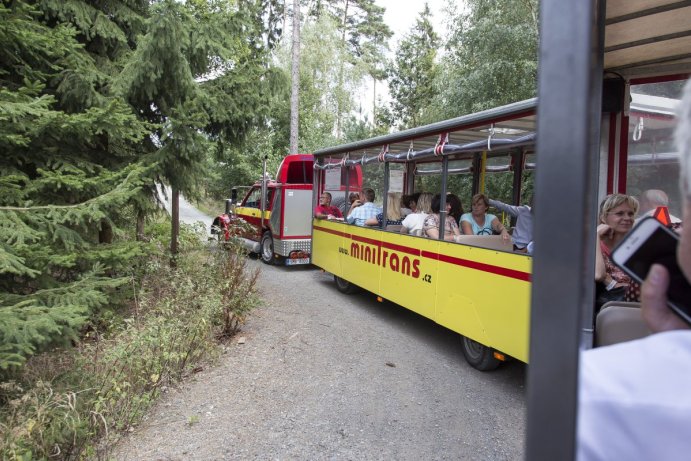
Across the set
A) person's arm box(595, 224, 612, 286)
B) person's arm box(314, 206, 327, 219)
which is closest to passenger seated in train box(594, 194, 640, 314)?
person's arm box(595, 224, 612, 286)

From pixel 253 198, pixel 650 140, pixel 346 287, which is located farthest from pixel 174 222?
pixel 650 140

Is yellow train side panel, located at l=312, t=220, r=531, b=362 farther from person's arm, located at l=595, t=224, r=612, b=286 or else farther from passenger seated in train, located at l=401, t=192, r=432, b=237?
person's arm, located at l=595, t=224, r=612, b=286

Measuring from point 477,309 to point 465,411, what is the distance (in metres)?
1.04

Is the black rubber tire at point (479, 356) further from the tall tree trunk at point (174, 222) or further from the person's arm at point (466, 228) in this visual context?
the tall tree trunk at point (174, 222)

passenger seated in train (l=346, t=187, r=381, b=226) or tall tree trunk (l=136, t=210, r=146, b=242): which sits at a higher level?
passenger seated in train (l=346, t=187, r=381, b=226)

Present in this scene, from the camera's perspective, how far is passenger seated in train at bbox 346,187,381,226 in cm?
775

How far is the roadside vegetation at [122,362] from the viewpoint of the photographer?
→ 323cm

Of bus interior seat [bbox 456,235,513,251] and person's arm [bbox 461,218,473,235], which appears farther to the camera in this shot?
person's arm [bbox 461,218,473,235]

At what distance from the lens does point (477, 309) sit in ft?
15.7

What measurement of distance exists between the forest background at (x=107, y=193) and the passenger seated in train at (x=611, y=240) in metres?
3.78

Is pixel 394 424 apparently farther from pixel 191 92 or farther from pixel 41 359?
pixel 191 92

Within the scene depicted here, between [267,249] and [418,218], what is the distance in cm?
612

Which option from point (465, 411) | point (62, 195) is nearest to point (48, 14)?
point (62, 195)

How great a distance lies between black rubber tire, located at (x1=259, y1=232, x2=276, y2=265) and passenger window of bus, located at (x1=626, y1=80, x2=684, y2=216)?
27.8 ft
